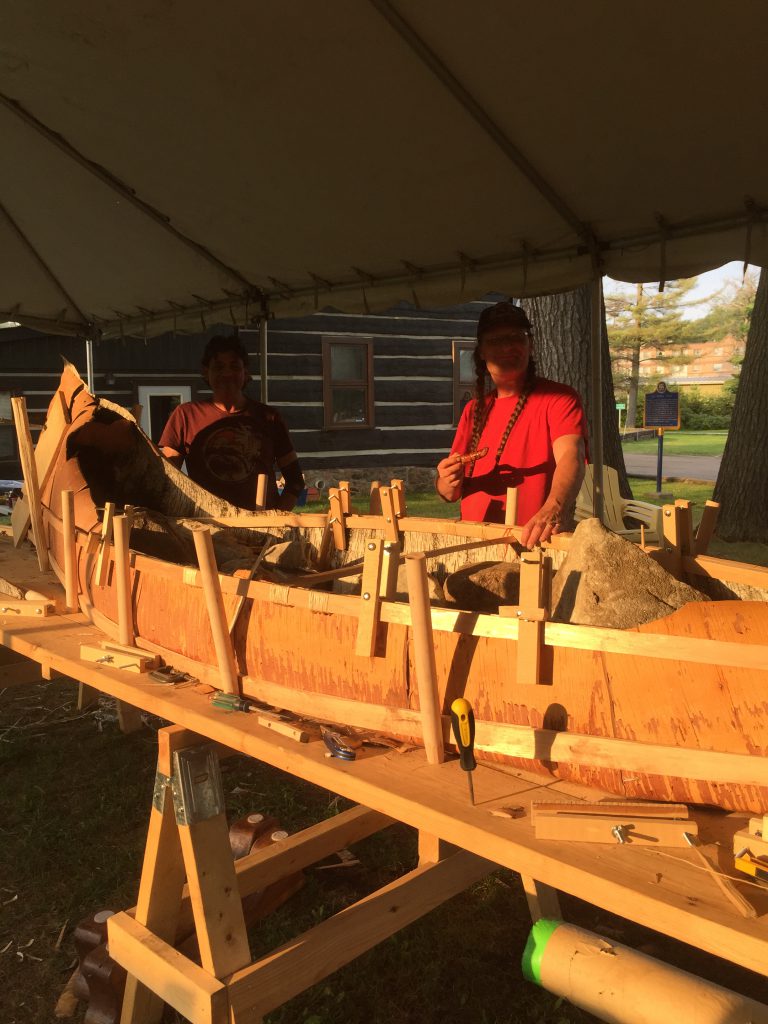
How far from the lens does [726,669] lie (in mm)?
1499

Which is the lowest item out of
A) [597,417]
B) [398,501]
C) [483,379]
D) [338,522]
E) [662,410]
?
Answer: [338,522]

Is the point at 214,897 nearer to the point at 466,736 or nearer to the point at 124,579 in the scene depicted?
the point at 466,736

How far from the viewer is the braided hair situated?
347 centimetres

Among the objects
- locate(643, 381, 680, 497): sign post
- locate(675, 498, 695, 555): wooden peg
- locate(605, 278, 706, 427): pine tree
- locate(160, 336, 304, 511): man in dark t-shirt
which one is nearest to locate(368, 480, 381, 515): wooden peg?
locate(160, 336, 304, 511): man in dark t-shirt

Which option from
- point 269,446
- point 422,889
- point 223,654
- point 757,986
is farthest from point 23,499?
point 757,986

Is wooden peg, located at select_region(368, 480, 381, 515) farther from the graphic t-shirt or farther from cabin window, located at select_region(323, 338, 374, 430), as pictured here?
cabin window, located at select_region(323, 338, 374, 430)

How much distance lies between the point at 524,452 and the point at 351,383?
11552mm

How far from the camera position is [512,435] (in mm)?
3602

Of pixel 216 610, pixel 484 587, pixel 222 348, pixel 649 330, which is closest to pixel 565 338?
pixel 222 348

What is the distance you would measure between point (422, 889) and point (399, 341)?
13909mm

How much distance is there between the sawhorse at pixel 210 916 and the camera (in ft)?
6.24

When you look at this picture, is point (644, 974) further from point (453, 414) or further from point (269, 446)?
point (453, 414)

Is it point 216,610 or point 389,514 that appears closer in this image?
point 216,610

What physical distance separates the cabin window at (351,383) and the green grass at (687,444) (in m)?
15.8
